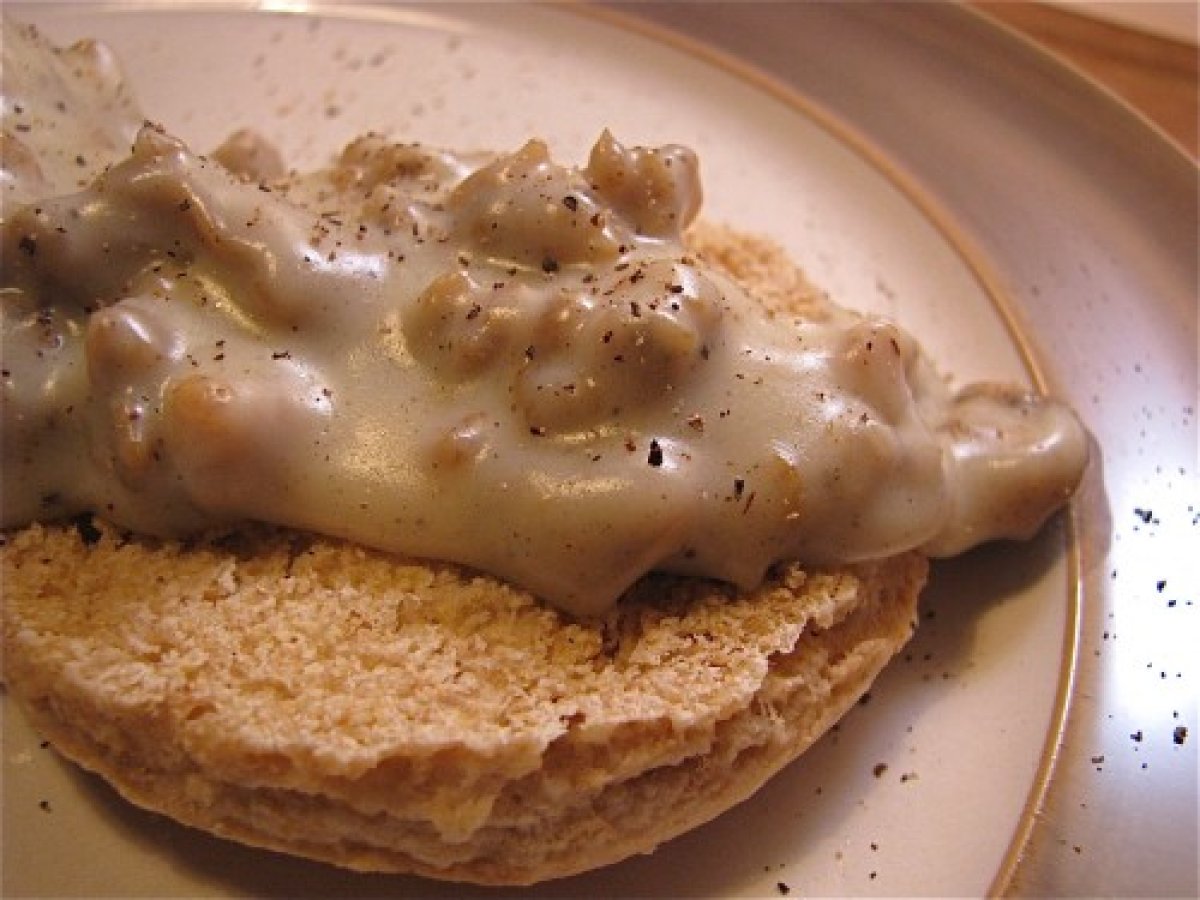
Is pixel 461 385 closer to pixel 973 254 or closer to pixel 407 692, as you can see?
pixel 407 692

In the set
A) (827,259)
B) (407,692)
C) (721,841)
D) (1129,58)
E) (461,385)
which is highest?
(1129,58)

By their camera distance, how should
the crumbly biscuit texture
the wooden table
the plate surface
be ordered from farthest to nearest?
the wooden table → the plate surface → the crumbly biscuit texture

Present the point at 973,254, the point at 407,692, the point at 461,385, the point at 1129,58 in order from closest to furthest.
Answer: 1. the point at 407,692
2. the point at 461,385
3. the point at 973,254
4. the point at 1129,58

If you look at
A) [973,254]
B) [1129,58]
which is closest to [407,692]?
[973,254]

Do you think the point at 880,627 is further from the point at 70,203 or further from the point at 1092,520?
the point at 70,203

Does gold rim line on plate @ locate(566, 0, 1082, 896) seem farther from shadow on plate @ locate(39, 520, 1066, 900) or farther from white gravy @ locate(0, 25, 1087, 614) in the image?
white gravy @ locate(0, 25, 1087, 614)

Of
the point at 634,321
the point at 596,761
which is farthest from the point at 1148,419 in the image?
the point at 596,761

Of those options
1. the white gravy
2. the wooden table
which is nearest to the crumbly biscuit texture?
the white gravy
